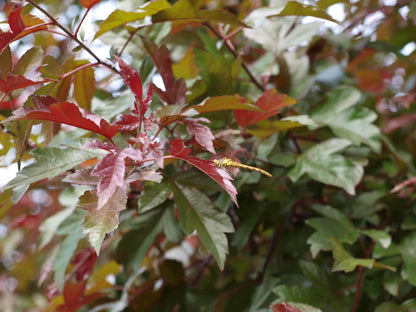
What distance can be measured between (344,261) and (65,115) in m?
0.46

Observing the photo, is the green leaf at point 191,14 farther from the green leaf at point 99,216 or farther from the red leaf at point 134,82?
the green leaf at point 99,216

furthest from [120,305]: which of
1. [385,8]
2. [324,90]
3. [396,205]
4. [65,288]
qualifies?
[385,8]

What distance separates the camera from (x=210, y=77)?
70 centimetres

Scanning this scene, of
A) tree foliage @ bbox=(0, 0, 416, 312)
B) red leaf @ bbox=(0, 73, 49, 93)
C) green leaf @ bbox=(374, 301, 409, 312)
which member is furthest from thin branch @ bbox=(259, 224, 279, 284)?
red leaf @ bbox=(0, 73, 49, 93)

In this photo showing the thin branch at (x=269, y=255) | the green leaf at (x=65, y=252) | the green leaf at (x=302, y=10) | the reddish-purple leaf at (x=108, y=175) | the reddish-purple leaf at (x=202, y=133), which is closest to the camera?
the reddish-purple leaf at (x=108, y=175)

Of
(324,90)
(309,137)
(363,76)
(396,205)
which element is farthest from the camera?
(363,76)

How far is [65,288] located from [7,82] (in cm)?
45

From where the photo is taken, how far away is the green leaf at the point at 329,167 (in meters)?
0.69

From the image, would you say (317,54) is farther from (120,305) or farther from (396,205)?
(120,305)

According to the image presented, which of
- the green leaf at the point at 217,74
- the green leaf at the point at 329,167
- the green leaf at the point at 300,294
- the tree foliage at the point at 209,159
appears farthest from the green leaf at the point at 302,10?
the green leaf at the point at 300,294

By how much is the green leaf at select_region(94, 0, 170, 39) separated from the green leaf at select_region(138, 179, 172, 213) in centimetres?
25

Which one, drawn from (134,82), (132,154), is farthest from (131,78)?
(132,154)

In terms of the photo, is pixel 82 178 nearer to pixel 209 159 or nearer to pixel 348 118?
pixel 209 159

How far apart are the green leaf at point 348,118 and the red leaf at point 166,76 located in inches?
13.2
